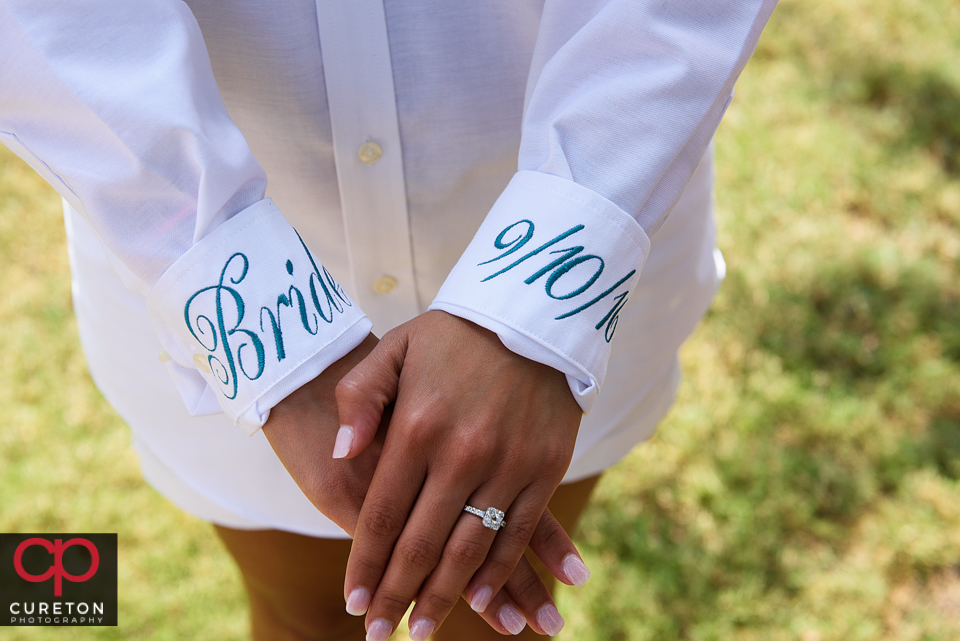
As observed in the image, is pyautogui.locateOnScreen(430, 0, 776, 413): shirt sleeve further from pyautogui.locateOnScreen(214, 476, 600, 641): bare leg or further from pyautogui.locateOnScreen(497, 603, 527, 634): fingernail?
pyautogui.locateOnScreen(214, 476, 600, 641): bare leg

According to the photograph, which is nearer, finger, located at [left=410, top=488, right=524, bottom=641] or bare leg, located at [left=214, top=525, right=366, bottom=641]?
finger, located at [left=410, top=488, right=524, bottom=641]

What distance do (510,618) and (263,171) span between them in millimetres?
574

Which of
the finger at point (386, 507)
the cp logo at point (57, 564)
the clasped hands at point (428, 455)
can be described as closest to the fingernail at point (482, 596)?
the clasped hands at point (428, 455)

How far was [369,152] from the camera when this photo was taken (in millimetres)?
1011

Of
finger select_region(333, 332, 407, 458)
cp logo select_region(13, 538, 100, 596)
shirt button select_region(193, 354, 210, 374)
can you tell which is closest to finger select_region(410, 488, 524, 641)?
finger select_region(333, 332, 407, 458)

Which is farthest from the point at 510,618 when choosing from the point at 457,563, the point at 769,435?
the point at 769,435

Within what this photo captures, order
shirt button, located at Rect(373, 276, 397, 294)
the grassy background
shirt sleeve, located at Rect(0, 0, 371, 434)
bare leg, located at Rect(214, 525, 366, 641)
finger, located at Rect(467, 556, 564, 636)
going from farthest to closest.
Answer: the grassy background, bare leg, located at Rect(214, 525, 366, 641), shirt button, located at Rect(373, 276, 397, 294), finger, located at Rect(467, 556, 564, 636), shirt sleeve, located at Rect(0, 0, 371, 434)

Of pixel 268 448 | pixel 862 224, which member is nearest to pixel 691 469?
pixel 862 224

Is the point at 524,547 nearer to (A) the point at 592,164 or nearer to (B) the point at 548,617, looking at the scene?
(B) the point at 548,617

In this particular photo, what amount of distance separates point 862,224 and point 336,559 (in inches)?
87.9

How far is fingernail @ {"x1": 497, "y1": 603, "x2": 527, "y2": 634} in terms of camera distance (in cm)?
92

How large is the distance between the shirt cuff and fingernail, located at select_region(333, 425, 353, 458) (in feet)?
0.24

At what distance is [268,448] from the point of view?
120cm

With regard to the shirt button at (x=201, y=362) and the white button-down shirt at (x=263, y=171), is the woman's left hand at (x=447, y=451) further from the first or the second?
the shirt button at (x=201, y=362)
